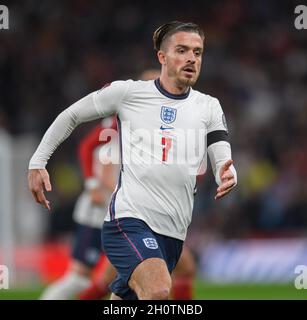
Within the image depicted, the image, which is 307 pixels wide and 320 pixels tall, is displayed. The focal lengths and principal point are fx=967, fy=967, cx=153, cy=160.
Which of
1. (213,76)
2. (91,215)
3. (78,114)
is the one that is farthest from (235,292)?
(213,76)

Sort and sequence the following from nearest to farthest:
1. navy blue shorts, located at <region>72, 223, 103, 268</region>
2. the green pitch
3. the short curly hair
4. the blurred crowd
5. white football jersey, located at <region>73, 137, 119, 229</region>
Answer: the short curly hair → white football jersey, located at <region>73, 137, 119, 229</region> → navy blue shorts, located at <region>72, 223, 103, 268</region> → the green pitch → the blurred crowd

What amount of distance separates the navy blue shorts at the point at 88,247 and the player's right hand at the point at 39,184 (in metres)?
2.64

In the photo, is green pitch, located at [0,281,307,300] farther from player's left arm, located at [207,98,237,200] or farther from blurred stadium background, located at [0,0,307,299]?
player's left arm, located at [207,98,237,200]

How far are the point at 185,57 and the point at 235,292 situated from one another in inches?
213

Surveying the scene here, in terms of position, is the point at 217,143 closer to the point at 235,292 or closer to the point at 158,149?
the point at 158,149

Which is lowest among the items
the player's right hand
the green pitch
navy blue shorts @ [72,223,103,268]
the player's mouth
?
the green pitch

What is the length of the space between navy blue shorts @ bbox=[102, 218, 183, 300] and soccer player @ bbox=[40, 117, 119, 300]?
1694mm

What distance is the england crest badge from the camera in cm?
642

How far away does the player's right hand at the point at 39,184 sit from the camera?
6.28 metres

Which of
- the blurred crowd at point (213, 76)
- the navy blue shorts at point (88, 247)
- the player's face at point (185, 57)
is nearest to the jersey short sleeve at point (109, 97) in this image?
the player's face at point (185, 57)

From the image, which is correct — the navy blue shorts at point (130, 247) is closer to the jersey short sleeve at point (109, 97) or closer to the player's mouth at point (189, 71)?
the jersey short sleeve at point (109, 97)

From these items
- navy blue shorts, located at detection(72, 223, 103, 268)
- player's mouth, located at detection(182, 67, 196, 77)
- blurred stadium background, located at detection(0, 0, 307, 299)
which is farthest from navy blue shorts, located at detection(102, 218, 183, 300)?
blurred stadium background, located at detection(0, 0, 307, 299)

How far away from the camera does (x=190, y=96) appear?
6590 mm

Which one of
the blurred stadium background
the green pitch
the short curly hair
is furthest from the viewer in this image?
the blurred stadium background
